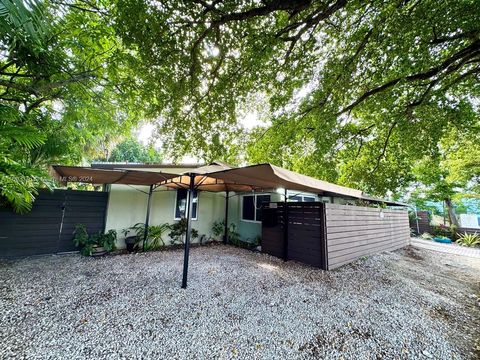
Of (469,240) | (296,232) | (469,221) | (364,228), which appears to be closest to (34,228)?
(296,232)

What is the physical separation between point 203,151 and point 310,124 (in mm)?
4029

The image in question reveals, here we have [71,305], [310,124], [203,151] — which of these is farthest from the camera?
[310,124]

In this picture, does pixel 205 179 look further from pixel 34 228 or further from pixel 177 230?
pixel 34 228

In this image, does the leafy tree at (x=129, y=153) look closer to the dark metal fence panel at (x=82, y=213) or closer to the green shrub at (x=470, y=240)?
the dark metal fence panel at (x=82, y=213)

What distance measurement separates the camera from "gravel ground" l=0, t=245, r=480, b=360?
218 cm

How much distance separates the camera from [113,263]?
16.5ft

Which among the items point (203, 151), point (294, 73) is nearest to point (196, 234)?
point (203, 151)

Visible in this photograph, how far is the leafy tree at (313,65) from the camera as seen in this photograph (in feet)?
11.2

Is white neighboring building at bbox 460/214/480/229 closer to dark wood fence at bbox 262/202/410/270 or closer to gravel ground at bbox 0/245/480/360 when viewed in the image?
dark wood fence at bbox 262/202/410/270

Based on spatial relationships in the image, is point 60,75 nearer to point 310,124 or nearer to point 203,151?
point 203,151

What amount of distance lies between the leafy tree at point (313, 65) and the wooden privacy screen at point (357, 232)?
7.78 feet

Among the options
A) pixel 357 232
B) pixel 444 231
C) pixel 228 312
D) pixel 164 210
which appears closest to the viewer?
pixel 228 312

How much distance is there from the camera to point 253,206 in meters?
8.27

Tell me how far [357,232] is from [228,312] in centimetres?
533
